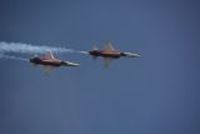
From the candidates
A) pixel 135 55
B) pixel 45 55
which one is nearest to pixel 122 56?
pixel 135 55

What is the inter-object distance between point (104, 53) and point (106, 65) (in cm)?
42

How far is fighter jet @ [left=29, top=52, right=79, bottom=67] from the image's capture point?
1673 inches

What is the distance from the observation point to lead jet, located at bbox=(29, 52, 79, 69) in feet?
139

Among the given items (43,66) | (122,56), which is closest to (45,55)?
(43,66)

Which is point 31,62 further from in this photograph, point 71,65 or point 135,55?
point 135,55

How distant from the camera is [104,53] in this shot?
4403 centimetres

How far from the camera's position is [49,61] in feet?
141

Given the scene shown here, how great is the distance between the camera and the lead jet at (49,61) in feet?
139

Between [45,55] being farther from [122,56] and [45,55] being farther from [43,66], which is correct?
[122,56]

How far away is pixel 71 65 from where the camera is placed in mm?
43312

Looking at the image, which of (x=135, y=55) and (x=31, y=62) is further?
(x=135, y=55)

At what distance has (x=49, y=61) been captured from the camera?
42.9m

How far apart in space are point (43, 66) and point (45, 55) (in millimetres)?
367

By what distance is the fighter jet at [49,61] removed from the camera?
4250 cm
